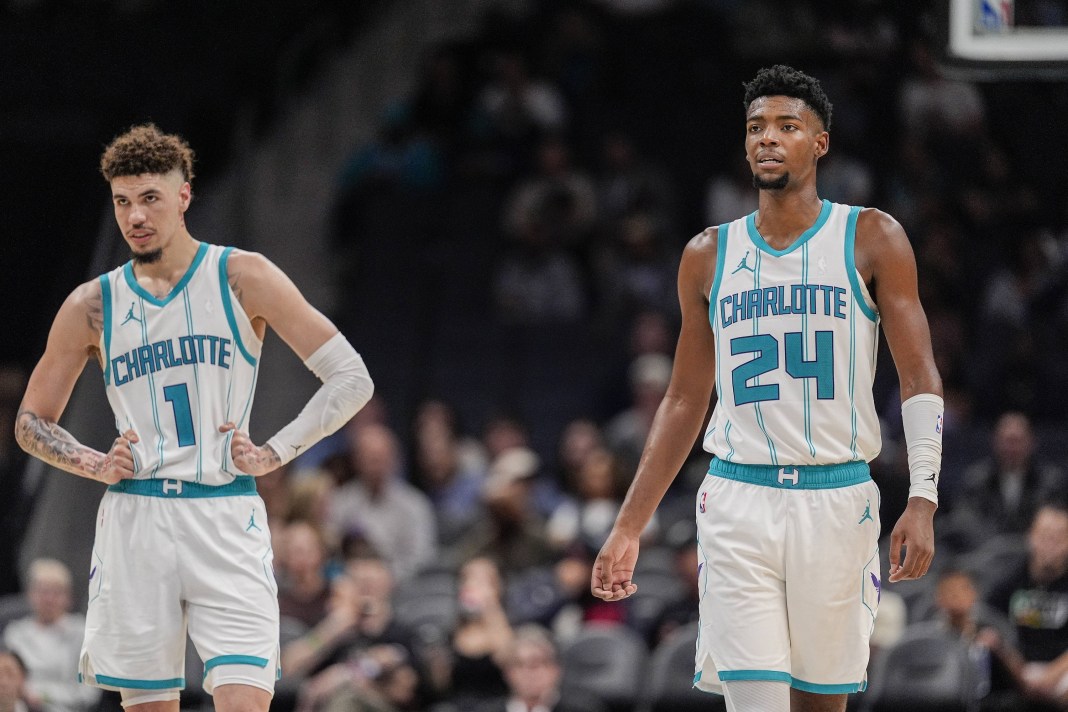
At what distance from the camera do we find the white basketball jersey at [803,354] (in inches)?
217

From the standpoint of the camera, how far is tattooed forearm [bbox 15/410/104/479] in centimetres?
586

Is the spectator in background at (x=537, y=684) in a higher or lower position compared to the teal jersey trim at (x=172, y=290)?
lower

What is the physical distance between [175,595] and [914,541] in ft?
8.45

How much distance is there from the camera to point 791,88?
5.55m

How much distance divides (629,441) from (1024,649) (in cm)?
387

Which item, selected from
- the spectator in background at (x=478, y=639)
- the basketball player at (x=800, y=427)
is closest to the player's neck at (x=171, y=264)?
the basketball player at (x=800, y=427)

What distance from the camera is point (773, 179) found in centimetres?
557

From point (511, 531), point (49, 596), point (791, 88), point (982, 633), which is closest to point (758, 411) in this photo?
point (791, 88)

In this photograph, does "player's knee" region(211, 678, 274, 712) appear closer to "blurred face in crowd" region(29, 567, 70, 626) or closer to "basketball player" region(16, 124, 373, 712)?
"basketball player" region(16, 124, 373, 712)

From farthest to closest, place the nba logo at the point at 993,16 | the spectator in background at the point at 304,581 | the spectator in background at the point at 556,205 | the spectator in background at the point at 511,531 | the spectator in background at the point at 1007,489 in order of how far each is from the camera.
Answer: the spectator in background at the point at 556,205 < the spectator in background at the point at 1007,489 < the spectator in background at the point at 511,531 < the spectator in background at the point at 304,581 < the nba logo at the point at 993,16

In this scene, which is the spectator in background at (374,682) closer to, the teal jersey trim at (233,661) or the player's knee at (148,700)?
the player's knee at (148,700)

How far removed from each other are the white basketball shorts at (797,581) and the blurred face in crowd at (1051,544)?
466 centimetres

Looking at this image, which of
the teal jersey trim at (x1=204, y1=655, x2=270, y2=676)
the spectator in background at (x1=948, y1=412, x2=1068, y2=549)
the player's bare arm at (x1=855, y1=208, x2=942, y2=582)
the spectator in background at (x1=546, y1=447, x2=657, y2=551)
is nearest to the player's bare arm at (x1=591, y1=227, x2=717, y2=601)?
the player's bare arm at (x1=855, y1=208, x2=942, y2=582)

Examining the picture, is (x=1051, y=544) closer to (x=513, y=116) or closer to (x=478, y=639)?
(x=478, y=639)
